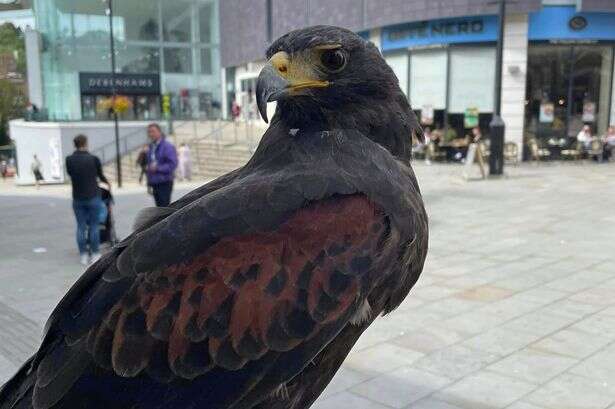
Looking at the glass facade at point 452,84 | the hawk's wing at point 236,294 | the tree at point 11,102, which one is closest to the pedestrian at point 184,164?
the glass facade at point 452,84

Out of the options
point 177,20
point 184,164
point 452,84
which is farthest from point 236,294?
point 177,20

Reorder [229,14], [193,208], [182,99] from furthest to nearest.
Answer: [229,14], [182,99], [193,208]

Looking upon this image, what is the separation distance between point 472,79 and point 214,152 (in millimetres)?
11832

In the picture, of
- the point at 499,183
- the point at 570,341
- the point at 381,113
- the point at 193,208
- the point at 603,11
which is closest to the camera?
the point at 193,208

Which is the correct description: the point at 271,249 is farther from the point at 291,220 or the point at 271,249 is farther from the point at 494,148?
the point at 494,148

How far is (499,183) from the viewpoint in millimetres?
15664

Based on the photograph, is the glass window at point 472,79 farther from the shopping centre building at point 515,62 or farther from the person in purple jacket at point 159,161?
the person in purple jacket at point 159,161

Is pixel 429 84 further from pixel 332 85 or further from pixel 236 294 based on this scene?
pixel 236 294

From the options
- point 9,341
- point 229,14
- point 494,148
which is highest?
point 229,14

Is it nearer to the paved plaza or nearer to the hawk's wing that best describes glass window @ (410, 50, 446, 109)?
the paved plaza

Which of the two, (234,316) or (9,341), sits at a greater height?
(234,316)

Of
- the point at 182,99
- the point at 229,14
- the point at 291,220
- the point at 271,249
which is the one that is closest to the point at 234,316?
the point at 271,249

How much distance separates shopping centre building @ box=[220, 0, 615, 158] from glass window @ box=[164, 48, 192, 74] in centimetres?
1787

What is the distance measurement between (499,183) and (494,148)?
61.0 inches
